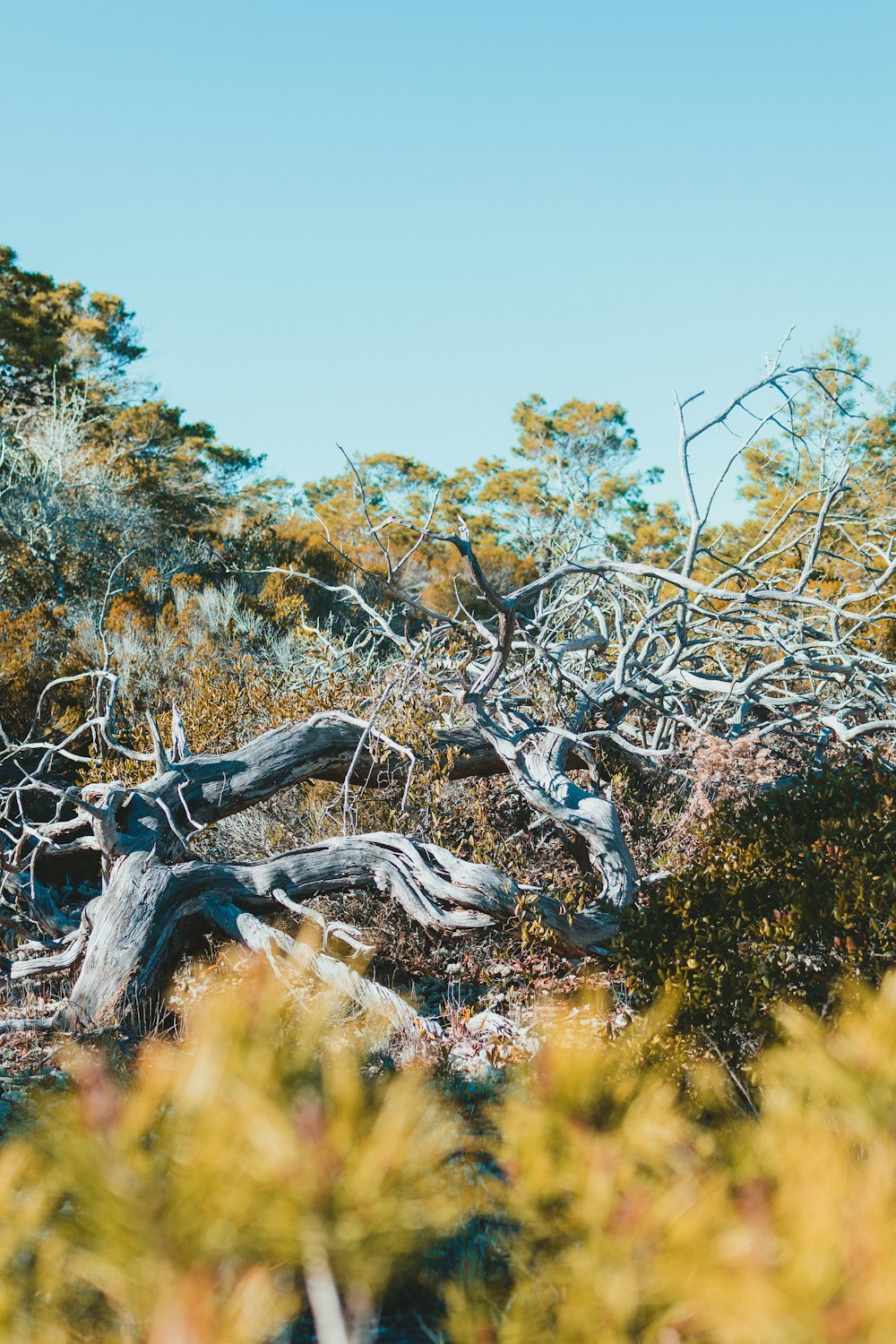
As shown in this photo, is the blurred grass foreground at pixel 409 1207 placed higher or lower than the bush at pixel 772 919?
lower

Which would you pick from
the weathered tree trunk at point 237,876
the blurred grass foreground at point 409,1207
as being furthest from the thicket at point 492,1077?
the weathered tree trunk at point 237,876

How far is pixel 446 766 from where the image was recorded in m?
5.84

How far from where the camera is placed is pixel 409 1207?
3.78 feet

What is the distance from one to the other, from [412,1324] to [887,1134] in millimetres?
1165

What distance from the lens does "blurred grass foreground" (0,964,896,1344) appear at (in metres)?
0.98

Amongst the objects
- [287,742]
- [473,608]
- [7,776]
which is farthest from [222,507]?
[287,742]

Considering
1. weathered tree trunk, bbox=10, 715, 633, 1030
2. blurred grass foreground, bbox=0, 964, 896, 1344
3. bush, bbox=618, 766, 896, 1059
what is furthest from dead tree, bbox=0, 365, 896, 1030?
blurred grass foreground, bbox=0, 964, 896, 1344

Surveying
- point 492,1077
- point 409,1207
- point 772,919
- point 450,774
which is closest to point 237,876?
point 450,774

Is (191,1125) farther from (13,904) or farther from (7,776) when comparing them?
(7,776)

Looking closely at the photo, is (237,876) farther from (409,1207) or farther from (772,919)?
(409,1207)

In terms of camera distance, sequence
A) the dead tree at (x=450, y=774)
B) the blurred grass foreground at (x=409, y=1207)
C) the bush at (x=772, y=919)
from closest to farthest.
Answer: the blurred grass foreground at (x=409, y=1207) < the bush at (x=772, y=919) < the dead tree at (x=450, y=774)

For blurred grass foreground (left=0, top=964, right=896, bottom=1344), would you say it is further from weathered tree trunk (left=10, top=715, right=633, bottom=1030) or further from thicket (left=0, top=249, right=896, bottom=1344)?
weathered tree trunk (left=10, top=715, right=633, bottom=1030)

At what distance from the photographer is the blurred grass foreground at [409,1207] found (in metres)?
0.98

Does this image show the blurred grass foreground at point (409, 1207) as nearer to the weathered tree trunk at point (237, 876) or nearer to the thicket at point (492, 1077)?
the thicket at point (492, 1077)
